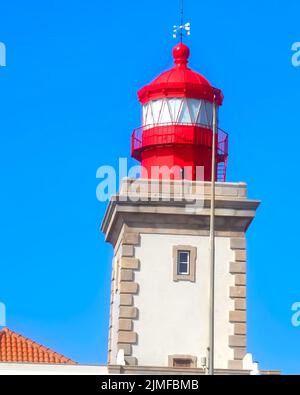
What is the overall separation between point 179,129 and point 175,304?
463 centimetres

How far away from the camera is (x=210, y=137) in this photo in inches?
1180

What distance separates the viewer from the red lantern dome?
29.8m

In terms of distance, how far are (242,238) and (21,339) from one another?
704 cm

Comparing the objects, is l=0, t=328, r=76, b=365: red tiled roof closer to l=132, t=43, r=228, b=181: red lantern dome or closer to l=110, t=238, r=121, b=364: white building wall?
l=110, t=238, r=121, b=364: white building wall

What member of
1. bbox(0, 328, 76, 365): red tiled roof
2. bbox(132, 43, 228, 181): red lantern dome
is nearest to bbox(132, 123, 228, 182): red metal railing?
bbox(132, 43, 228, 181): red lantern dome

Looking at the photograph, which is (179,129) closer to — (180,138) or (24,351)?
(180,138)

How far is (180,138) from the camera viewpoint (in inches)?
1172

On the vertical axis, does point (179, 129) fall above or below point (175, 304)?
above

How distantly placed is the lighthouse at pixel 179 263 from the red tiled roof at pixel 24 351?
1.99 meters

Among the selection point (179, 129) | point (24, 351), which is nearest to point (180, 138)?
point (179, 129)

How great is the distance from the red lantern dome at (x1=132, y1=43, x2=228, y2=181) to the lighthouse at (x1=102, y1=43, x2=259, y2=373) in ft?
0.10
